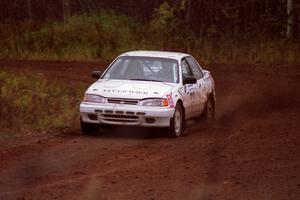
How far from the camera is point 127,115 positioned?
1410 centimetres

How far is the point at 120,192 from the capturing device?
30.1 feet

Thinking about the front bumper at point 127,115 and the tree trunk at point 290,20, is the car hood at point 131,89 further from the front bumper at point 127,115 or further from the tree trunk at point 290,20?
the tree trunk at point 290,20

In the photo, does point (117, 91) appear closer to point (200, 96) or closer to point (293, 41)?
point (200, 96)

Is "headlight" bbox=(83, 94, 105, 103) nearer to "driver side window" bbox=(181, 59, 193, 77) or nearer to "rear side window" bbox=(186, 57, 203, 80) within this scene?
"driver side window" bbox=(181, 59, 193, 77)

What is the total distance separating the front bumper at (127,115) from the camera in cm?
1409

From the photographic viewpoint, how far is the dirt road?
9.28 metres

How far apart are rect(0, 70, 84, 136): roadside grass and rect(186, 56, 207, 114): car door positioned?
2413mm

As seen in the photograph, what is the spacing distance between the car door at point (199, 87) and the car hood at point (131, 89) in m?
1.39

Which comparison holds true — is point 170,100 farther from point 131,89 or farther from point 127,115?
point 127,115

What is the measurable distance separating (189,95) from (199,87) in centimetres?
91

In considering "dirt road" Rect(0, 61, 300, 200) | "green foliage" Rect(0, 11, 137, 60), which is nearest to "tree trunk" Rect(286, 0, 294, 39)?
"green foliage" Rect(0, 11, 137, 60)

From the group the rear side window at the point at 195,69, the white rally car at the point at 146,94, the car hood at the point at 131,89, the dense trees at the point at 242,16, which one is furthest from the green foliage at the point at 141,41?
the car hood at the point at 131,89

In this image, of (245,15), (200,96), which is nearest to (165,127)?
(200,96)

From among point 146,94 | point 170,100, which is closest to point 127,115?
point 146,94
